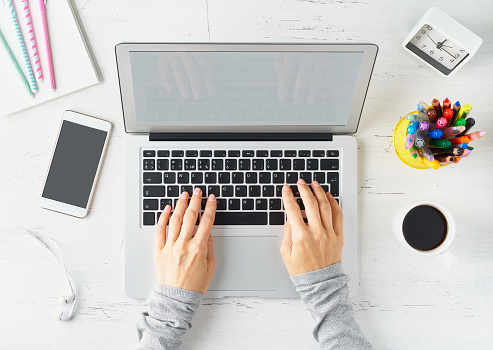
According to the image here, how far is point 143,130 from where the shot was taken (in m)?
0.75

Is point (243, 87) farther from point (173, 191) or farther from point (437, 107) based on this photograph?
point (437, 107)

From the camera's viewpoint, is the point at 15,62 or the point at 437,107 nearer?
the point at 437,107

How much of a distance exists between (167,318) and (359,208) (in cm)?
43

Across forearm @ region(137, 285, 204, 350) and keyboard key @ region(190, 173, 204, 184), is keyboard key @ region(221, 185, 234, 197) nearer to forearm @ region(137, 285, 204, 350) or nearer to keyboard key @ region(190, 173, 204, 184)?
keyboard key @ region(190, 173, 204, 184)

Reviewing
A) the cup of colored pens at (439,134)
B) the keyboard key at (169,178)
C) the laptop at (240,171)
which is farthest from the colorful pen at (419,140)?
the keyboard key at (169,178)

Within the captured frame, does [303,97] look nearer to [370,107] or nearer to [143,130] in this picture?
[370,107]

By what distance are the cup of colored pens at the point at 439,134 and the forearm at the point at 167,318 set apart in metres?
0.48

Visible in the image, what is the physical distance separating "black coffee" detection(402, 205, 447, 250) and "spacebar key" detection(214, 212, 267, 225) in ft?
0.89

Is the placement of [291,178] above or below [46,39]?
below

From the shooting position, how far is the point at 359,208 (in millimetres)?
792

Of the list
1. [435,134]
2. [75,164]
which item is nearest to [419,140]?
[435,134]

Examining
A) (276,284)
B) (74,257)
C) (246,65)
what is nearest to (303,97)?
(246,65)

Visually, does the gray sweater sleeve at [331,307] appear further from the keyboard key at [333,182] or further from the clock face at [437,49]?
the clock face at [437,49]

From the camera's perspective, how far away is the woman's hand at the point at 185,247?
727 millimetres
